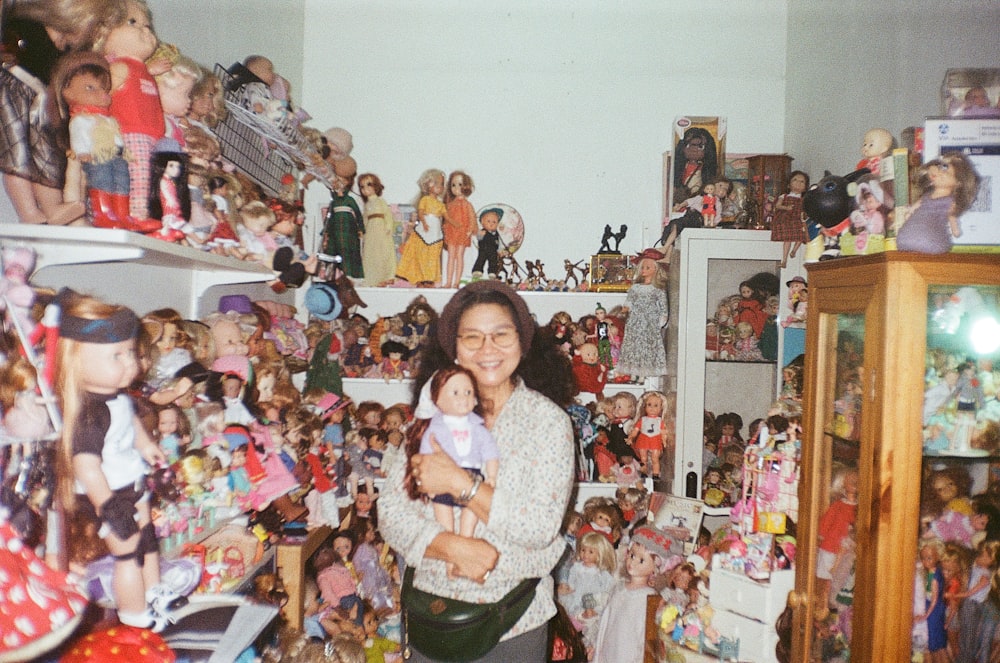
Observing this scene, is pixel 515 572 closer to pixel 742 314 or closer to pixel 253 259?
pixel 253 259

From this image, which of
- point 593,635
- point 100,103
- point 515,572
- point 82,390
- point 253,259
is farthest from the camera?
point 593,635

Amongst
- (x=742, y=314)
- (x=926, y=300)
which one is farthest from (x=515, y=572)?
(x=742, y=314)

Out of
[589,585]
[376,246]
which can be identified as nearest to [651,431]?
[589,585]

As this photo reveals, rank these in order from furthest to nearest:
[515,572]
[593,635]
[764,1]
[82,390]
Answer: [764,1]
[593,635]
[515,572]
[82,390]

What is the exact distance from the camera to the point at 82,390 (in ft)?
3.38

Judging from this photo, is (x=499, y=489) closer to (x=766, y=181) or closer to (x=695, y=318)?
(x=695, y=318)

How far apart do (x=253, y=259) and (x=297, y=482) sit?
0.62 m

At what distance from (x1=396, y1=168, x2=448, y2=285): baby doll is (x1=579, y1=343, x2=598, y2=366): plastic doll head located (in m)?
0.68

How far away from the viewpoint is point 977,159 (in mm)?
1600

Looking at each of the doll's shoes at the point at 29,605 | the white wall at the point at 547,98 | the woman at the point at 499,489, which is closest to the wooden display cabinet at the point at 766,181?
the white wall at the point at 547,98

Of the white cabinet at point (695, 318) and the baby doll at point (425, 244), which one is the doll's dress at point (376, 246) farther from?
the white cabinet at point (695, 318)

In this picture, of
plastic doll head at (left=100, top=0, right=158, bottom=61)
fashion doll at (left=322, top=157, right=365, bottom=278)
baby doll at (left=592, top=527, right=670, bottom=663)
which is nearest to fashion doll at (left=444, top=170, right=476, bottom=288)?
fashion doll at (left=322, top=157, right=365, bottom=278)

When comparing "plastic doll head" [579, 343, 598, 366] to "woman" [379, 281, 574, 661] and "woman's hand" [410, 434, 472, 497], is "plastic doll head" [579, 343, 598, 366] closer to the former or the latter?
"woman" [379, 281, 574, 661]

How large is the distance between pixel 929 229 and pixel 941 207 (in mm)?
53
